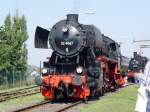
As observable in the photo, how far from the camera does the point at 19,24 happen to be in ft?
160

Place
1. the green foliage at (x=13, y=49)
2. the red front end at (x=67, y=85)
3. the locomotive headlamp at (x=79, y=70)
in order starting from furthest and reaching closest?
the green foliage at (x=13, y=49), the locomotive headlamp at (x=79, y=70), the red front end at (x=67, y=85)

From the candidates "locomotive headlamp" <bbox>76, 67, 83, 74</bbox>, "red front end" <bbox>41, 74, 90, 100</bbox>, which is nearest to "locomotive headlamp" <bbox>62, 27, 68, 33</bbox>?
"locomotive headlamp" <bbox>76, 67, 83, 74</bbox>

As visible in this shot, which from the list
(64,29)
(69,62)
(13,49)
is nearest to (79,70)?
(69,62)

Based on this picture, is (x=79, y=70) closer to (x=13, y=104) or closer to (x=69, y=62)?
(x=69, y=62)

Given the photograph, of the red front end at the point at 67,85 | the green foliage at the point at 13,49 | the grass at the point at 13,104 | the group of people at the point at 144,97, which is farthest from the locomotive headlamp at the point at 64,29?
the green foliage at the point at 13,49

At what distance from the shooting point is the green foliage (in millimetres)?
38156

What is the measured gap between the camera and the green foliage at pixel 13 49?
1502 inches

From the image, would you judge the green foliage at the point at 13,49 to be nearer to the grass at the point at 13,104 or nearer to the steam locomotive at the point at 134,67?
the steam locomotive at the point at 134,67

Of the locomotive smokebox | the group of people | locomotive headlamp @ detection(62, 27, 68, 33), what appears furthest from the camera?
the locomotive smokebox

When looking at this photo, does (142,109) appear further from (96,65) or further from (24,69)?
(24,69)

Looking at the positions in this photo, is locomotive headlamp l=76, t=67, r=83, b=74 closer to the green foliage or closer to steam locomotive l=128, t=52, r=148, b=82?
the green foliage

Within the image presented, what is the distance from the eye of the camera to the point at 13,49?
1698 inches

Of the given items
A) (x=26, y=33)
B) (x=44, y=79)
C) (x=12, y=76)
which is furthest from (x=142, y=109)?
(x=26, y=33)

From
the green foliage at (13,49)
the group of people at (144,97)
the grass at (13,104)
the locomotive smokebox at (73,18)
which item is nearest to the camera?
the group of people at (144,97)
